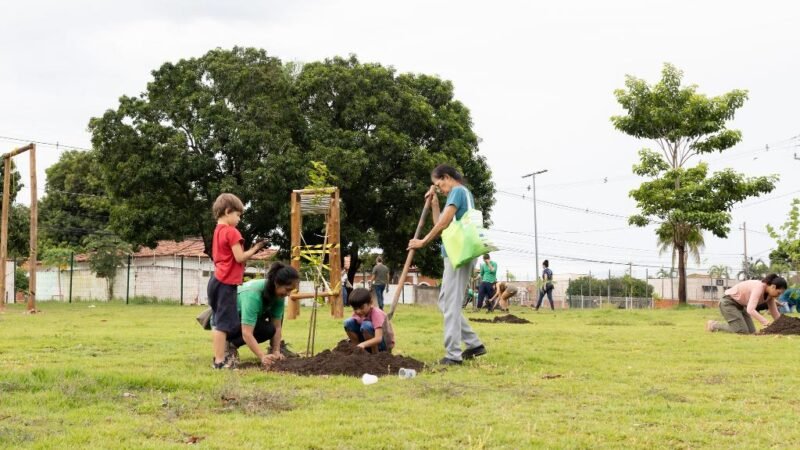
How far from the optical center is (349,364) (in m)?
7.45

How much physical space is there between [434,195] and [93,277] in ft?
126

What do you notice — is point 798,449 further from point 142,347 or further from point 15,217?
point 15,217

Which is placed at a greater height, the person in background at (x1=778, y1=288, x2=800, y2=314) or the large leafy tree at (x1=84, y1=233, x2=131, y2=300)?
the large leafy tree at (x1=84, y1=233, x2=131, y2=300)

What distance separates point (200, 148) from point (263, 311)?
27759mm

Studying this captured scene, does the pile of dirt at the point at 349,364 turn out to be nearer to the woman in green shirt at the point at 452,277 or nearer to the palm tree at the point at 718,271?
the woman in green shirt at the point at 452,277

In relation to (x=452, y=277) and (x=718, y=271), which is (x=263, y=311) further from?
(x=718, y=271)

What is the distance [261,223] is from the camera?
35.8 metres

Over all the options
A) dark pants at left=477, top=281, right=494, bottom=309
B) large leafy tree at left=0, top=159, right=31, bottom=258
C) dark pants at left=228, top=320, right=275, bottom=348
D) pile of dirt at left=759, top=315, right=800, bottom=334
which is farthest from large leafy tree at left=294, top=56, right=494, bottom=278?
dark pants at left=228, top=320, right=275, bottom=348

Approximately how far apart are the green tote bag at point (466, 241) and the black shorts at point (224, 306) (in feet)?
7.00

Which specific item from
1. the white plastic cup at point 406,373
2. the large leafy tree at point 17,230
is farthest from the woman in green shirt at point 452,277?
the large leafy tree at point 17,230

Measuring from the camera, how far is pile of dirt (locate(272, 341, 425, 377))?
7367 millimetres

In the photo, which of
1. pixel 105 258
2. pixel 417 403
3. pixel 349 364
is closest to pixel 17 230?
pixel 105 258

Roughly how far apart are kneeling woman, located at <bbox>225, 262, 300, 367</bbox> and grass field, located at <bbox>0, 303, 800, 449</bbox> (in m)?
0.53

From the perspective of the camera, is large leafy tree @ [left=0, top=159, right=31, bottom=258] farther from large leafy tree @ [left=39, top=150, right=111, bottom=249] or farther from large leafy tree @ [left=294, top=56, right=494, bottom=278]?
large leafy tree @ [left=39, top=150, right=111, bottom=249]
